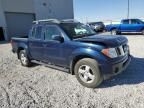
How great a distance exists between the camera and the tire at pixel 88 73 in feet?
15.4

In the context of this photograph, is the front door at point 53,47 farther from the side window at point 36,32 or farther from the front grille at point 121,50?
the front grille at point 121,50

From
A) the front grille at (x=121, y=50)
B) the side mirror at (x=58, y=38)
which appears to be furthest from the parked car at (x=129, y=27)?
the side mirror at (x=58, y=38)

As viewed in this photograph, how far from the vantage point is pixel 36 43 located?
6551mm

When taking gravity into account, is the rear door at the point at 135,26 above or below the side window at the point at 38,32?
below

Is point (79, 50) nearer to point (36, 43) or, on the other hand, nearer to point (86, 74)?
point (86, 74)

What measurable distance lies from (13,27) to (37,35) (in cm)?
1678

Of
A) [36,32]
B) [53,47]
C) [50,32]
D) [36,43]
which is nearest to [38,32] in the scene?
[36,32]

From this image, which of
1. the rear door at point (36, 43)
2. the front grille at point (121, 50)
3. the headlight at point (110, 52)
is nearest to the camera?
the headlight at point (110, 52)

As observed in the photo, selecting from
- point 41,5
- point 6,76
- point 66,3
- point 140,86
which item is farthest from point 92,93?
point 66,3

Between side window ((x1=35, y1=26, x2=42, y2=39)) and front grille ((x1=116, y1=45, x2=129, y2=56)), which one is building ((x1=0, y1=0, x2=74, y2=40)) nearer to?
side window ((x1=35, y1=26, x2=42, y2=39))

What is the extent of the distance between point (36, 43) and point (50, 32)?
34.4 inches

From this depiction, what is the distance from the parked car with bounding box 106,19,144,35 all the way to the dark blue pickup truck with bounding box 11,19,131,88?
570 inches

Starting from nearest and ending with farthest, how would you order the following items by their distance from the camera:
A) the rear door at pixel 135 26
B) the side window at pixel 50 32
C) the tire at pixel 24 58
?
the side window at pixel 50 32 < the tire at pixel 24 58 < the rear door at pixel 135 26

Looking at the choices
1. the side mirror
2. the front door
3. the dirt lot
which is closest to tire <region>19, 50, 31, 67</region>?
the dirt lot
